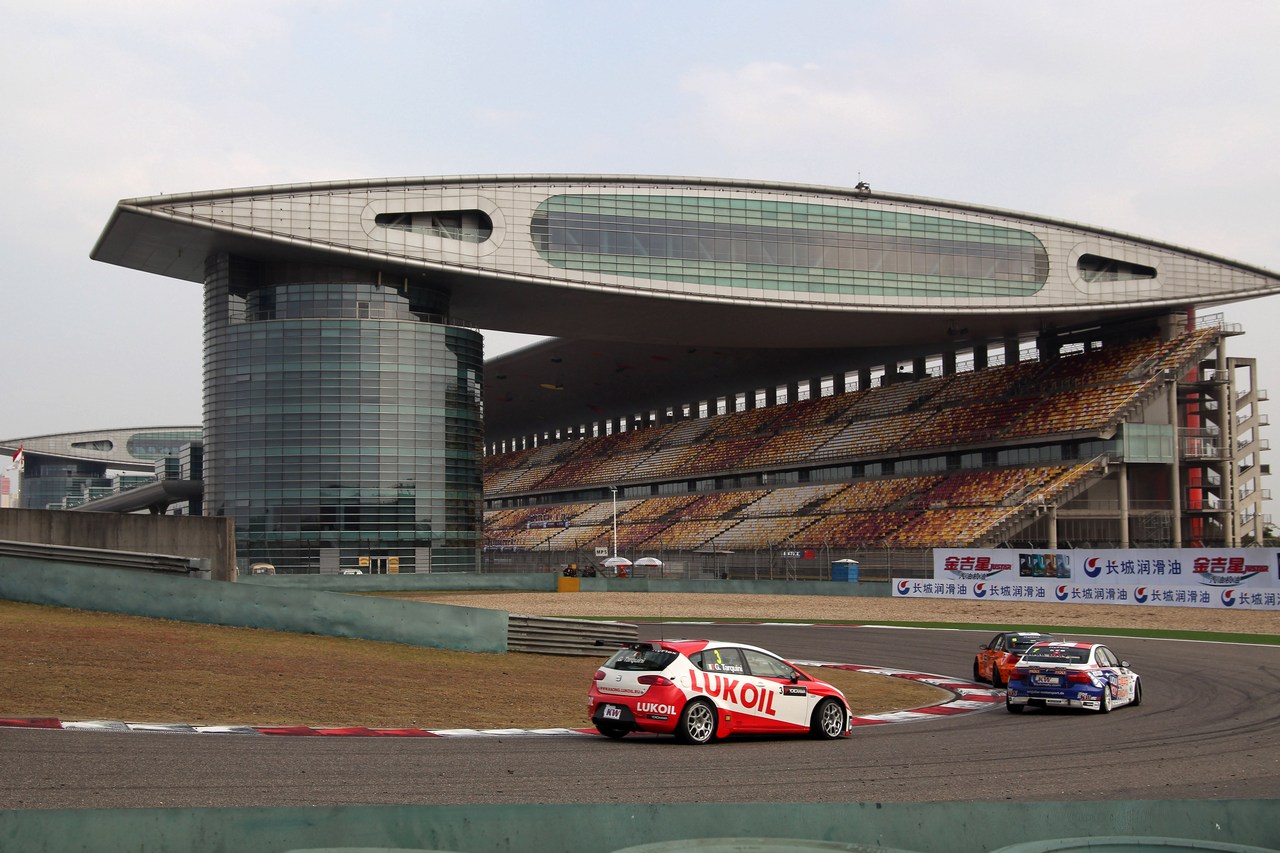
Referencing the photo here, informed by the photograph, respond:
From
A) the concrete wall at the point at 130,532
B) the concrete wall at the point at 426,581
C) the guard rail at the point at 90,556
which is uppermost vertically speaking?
the concrete wall at the point at 130,532

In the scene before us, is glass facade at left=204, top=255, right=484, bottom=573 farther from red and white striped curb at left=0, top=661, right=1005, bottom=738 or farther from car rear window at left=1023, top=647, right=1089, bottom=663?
car rear window at left=1023, top=647, right=1089, bottom=663

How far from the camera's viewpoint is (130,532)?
3027 cm

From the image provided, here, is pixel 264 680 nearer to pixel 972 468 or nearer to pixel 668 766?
pixel 668 766

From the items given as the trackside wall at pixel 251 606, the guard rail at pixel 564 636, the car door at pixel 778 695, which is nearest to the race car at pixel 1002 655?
the guard rail at pixel 564 636

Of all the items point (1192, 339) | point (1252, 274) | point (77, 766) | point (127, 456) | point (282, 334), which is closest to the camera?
point (77, 766)

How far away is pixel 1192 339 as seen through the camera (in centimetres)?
6838

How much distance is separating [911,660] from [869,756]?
1672 cm

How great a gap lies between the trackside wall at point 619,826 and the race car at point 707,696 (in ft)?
28.8

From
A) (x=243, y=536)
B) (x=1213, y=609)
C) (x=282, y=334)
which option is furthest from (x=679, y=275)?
(x=1213, y=609)

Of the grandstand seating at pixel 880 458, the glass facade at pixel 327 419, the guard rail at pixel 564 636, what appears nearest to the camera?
the guard rail at pixel 564 636

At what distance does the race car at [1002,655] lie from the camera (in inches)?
985

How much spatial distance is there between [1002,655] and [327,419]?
45661 millimetres

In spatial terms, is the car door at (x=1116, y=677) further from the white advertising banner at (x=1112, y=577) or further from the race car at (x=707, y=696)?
the white advertising banner at (x=1112, y=577)

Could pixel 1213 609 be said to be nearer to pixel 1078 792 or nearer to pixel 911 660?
pixel 911 660
